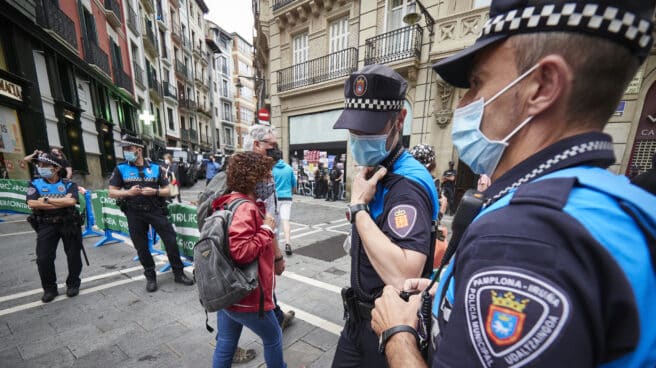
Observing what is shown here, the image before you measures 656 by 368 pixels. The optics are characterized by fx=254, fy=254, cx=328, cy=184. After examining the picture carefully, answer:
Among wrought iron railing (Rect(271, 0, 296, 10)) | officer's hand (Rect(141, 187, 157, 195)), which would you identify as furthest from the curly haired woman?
wrought iron railing (Rect(271, 0, 296, 10))

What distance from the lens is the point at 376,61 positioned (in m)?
10.1

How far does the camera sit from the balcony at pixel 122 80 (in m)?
15.4

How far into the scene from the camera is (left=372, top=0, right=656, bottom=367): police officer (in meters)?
0.46

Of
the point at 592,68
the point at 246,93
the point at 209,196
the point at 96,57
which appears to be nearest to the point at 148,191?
the point at 209,196

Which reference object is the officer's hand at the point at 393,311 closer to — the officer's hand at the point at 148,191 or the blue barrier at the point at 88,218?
the officer's hand at the point at 148,191

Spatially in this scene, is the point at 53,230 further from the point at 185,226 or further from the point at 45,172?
the point at 185,226

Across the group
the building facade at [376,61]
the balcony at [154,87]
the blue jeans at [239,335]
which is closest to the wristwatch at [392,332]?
the blue jeans at [239,335]

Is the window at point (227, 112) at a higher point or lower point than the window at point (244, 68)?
lower

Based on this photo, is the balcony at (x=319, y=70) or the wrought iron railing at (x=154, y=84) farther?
the wrought iron railing at (x=154, y=84)

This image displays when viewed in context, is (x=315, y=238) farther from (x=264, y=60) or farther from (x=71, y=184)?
(x=264, y=60)

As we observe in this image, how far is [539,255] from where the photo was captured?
486 millimetres

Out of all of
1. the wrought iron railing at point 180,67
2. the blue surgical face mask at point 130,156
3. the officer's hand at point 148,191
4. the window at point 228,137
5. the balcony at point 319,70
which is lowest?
the officer's hand at point 148,191

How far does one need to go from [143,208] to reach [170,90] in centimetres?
2730

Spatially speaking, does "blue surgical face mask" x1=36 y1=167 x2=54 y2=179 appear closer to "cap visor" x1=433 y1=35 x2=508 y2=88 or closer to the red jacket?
the red jacket
